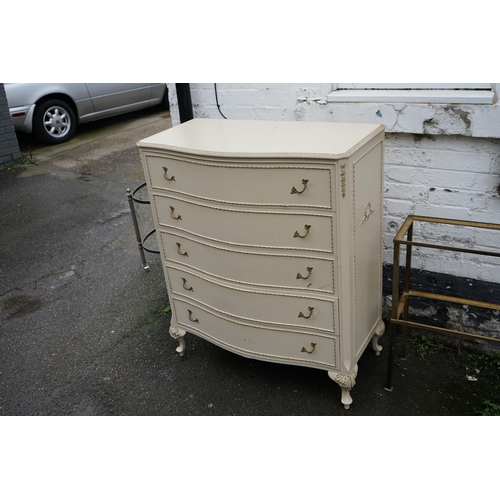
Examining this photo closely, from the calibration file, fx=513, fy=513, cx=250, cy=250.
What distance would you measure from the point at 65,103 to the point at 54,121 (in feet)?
1.04

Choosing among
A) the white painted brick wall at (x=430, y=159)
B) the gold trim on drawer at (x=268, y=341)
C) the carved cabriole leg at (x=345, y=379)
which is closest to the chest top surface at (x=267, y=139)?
the white painted brick wall at (x=430, y=159)

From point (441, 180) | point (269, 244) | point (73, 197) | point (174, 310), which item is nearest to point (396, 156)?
point (441, 180)

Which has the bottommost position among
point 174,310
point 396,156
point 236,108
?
point 174,310

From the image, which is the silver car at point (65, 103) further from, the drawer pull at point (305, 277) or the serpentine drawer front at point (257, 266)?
the drawer pull at point (305, 277)

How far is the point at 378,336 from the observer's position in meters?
3.21

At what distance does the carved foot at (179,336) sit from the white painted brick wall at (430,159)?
4.65ft

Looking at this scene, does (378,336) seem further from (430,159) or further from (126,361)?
(126,361)

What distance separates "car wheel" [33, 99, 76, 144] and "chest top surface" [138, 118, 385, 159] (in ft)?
17.4

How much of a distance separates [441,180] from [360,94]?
69 cm

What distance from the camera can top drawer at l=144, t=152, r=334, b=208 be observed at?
229cm

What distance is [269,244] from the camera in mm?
2516

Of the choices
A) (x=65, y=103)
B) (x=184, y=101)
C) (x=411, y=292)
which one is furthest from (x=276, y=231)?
(x=65, y=103)

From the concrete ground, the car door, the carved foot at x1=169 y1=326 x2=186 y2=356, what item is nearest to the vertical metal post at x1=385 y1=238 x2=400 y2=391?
the concrete ground
